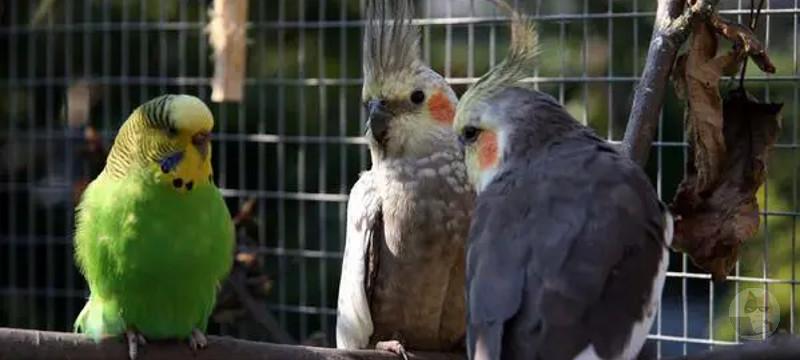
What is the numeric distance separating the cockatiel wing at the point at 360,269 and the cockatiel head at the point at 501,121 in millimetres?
409

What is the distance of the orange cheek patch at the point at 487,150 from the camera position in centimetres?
203

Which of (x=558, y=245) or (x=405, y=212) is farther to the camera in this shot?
(x=405, y=212)

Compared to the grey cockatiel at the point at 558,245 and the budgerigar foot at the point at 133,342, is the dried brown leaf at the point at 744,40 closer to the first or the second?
the grey cockatiel at the point at 558,245

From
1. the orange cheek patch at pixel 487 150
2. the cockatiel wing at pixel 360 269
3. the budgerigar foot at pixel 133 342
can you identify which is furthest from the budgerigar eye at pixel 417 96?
the budgerigar foot at pixel 133 342

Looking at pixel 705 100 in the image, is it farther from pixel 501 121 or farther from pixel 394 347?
pixel 394 347

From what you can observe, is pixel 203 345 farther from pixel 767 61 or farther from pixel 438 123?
pixel 767 61

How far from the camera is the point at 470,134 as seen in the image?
6.80 feet

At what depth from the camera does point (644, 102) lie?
2.25 meters

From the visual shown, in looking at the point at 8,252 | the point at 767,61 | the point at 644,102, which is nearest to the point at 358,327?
the point at 644,102

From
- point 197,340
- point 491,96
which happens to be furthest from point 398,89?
point 197,340

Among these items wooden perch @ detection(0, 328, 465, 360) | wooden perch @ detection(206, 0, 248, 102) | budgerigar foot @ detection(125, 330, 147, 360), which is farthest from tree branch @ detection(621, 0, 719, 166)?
wooden perch @ detection(206, 0, 248, 102)

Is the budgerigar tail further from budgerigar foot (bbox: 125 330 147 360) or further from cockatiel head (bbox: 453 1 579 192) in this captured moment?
cockatiel head (bbox: 453 1 579 192)

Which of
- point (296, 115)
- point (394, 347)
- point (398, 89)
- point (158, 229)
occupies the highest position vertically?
point (398, 89)

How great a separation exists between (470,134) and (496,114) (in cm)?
6
